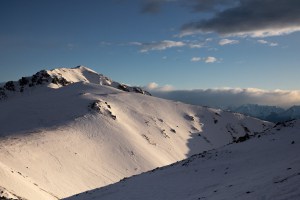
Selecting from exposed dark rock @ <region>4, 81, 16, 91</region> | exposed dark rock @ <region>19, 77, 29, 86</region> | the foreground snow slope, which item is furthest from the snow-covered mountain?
exposed dark rock @ <region>4, 81, 16, 91</region>

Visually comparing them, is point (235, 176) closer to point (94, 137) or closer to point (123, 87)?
point (94, 137)

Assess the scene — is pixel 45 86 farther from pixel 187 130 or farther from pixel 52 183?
pixel 52 183

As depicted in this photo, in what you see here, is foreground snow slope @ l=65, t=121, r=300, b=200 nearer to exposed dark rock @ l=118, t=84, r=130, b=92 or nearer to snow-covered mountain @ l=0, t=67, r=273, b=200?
snow-covered mountain @ l=0, t=67, r=273, b=200

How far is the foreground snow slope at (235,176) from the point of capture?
17.1 m

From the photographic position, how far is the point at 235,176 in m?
22.8

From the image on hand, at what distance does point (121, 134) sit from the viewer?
81.8 metres

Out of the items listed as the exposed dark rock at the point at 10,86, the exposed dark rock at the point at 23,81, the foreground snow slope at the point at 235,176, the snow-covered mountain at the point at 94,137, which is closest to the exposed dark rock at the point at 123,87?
the exposed dark rock at the point at 23,81

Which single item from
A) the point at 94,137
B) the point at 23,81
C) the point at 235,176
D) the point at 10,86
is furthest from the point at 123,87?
the point at 235,176

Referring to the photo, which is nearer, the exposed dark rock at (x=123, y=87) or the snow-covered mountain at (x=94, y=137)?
the snow-covered mountain at (x=94, y=137)

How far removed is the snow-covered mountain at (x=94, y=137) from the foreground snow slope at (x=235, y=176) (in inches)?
215

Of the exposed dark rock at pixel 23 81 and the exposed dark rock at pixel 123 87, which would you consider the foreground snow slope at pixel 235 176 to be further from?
the exposed dark rock at pixel 123 87

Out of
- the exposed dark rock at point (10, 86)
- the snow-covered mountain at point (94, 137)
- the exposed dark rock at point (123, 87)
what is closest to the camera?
the snow-covered mountain at point (94, 137)

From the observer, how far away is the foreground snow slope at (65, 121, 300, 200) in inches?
674

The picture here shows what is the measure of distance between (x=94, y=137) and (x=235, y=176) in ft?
184
